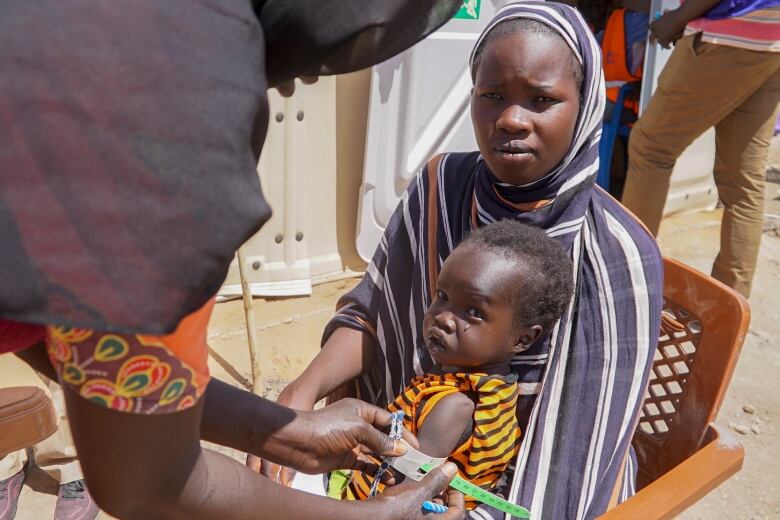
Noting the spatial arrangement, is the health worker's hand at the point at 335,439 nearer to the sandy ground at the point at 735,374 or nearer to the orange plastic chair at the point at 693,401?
the orange plastic chair at the point at 693,401

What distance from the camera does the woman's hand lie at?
11.1 ft

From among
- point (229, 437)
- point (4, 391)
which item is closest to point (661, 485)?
point (229, 437)

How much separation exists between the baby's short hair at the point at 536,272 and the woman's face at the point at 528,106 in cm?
16

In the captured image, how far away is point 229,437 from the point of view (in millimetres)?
1268

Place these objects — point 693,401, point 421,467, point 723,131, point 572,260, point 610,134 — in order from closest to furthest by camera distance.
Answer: point 421,467, point 572,260, point 693,401, point 723,131, point 610,134

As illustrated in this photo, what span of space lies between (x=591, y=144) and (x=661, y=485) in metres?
0.81

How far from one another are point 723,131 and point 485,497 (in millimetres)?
2754

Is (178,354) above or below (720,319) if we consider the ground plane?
above

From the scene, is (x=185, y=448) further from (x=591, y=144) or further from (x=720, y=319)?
(x=720, y=319)

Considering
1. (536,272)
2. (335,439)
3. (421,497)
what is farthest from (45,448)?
(536,272)

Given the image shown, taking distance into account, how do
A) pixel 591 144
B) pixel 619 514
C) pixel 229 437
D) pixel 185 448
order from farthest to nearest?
pixel 591 144 < pixel 619 514 < pixel 229 437 < pixel 185 448

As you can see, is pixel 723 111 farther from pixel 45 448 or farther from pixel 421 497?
pixel 45 448

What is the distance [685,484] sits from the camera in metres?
1.54

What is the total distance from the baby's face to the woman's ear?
0.04 feet
